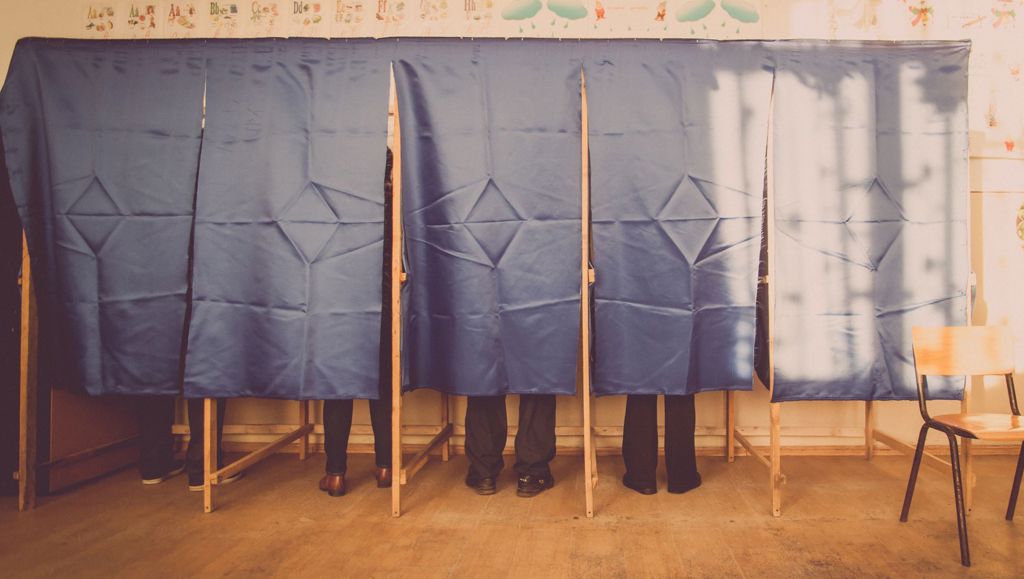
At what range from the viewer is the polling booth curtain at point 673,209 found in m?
2.24

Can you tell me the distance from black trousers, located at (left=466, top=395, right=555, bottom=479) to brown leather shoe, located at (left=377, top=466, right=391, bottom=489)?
389 millimetres

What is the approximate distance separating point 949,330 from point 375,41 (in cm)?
255

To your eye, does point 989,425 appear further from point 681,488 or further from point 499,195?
point 499,195

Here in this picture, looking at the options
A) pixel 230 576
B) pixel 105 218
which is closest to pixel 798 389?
pixel 230 576

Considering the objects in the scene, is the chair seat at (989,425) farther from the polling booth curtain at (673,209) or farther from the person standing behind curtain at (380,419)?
the person standing behind curtain at (380,419)

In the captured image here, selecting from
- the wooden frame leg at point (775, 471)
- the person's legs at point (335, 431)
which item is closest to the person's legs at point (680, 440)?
the wooden frame leg at point (775, 471)

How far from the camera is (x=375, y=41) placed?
7.47 ft

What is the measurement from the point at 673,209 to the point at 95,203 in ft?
7.96

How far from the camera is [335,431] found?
240cm

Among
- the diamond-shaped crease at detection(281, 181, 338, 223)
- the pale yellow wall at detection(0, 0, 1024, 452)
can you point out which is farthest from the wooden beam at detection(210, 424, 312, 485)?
the diamond-shaped crease at detection(281, 181, 338, 223)

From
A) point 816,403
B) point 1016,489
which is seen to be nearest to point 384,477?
point 816,403

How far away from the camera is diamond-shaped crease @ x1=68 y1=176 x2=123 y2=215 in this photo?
Answer: 90.6 inches

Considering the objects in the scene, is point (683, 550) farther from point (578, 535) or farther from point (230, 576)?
point (230, 576)

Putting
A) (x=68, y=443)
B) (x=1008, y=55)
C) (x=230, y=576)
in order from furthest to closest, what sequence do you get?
(x=1008, y=55) → (x=68, y=443) → (x=230, y=576)
